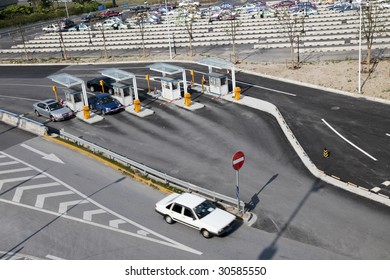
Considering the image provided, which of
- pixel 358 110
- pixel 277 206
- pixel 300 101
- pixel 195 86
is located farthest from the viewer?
pixel 195 86

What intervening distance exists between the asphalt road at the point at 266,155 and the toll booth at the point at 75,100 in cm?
187

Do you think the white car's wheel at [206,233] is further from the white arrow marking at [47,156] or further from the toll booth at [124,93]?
the toll booth at [124,93]

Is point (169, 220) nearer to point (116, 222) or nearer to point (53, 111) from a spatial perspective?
point (116, 222)

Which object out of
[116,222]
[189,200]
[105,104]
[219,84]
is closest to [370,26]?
[219,84]

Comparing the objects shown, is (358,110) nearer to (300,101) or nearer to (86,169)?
(300,101)

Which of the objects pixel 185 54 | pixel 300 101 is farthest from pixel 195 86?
pixel 185 54

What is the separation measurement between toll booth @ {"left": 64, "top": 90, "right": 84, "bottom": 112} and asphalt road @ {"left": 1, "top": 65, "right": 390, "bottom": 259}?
1867 millimetres

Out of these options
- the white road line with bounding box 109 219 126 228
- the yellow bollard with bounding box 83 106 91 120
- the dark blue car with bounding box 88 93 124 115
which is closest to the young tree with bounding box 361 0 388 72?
the dark blue car with bounding box 88 93 124 115

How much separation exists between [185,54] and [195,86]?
51.1 feet

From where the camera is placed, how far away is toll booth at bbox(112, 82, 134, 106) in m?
39.4

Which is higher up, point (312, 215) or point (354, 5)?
point (354, 5)
